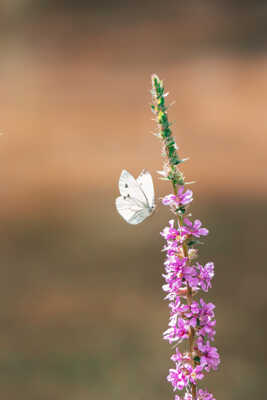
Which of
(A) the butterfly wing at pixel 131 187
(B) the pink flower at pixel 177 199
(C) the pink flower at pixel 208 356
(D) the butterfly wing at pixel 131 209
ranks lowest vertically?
(C) the pink flower at pixel 208 356

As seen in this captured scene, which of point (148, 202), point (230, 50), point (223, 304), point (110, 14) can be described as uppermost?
point (110, 14)

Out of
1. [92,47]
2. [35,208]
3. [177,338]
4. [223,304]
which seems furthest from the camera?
[92,47]

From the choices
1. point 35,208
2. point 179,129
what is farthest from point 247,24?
point 35,208

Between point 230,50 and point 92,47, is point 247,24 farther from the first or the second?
point 92,47

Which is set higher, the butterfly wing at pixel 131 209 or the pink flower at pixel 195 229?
the butterfly wing at pixel 131 209
